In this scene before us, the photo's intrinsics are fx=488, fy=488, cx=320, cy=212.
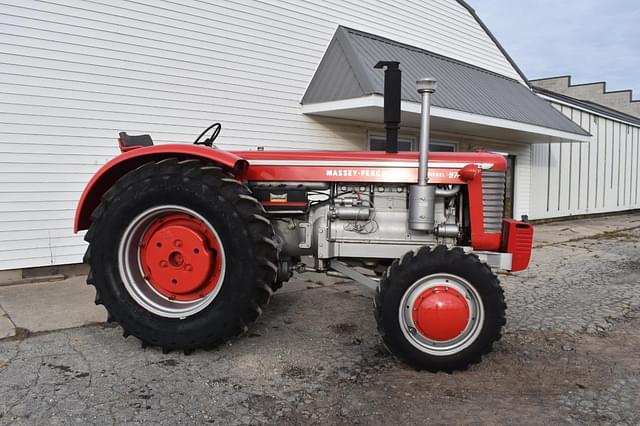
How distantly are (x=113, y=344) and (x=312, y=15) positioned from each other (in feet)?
22.0

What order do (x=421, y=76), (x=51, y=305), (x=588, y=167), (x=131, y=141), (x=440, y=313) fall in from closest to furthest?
(x=440, y=313)
(x=131, y=141)
(x=51, y=305)
(x=421, y=76)
(x=588, y=167)

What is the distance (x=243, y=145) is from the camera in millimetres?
7645

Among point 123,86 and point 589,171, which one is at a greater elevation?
point 123,86

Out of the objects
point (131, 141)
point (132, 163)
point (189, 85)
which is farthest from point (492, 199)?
point (189, 85)

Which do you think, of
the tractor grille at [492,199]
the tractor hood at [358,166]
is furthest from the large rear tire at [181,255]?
the tractor grille at [492,199]

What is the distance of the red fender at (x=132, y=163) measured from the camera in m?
3.21

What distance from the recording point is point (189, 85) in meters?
6.93

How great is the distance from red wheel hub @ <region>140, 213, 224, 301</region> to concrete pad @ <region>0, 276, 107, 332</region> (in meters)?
1.24

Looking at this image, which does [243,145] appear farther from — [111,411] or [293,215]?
[111,411]

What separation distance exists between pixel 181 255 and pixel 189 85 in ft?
14.1

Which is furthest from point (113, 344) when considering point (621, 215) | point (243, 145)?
point (621, 215)

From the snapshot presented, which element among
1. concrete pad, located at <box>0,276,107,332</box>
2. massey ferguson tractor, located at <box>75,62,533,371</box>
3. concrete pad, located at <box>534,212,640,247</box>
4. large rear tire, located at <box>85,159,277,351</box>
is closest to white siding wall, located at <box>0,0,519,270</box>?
concrete pad, located at <box>0,276,107,332</box>

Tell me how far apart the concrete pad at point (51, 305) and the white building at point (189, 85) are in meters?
0.54

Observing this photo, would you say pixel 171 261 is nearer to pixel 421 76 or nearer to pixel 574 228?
pixel 421 76
